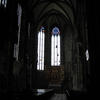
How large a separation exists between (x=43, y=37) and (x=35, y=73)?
597 cm

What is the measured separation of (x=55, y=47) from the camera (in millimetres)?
27734

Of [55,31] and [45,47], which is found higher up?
[55,31]

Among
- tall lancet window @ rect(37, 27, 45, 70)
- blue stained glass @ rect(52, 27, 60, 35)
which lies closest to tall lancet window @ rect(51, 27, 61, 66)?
blue stained glass @ rect(52, 27, 60, 35)

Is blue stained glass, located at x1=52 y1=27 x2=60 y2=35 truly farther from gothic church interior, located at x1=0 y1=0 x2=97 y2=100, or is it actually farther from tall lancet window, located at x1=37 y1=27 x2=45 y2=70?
tall lancet window, located at x1=37 y1=27 x2=45 y2=70

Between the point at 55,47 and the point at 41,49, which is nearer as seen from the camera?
the point at 41,49

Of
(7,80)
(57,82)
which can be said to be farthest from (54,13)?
(7,80)

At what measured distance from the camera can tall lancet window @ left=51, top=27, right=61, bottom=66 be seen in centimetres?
2716

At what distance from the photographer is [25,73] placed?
61.3 ft

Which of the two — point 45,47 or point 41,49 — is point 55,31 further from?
point 41,49

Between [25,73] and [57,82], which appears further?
[57,82]

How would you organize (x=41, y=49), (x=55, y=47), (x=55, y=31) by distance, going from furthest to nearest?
(x=55, y=31)
(x=55, y=47)
(x=41, y=49)

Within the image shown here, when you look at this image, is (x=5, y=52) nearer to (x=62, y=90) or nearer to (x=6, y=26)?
(x=6, y=26)

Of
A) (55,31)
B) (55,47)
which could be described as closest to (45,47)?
(55,47)

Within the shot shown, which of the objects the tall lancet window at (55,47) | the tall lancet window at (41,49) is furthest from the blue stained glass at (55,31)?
the tall lancet window at (41,49)
